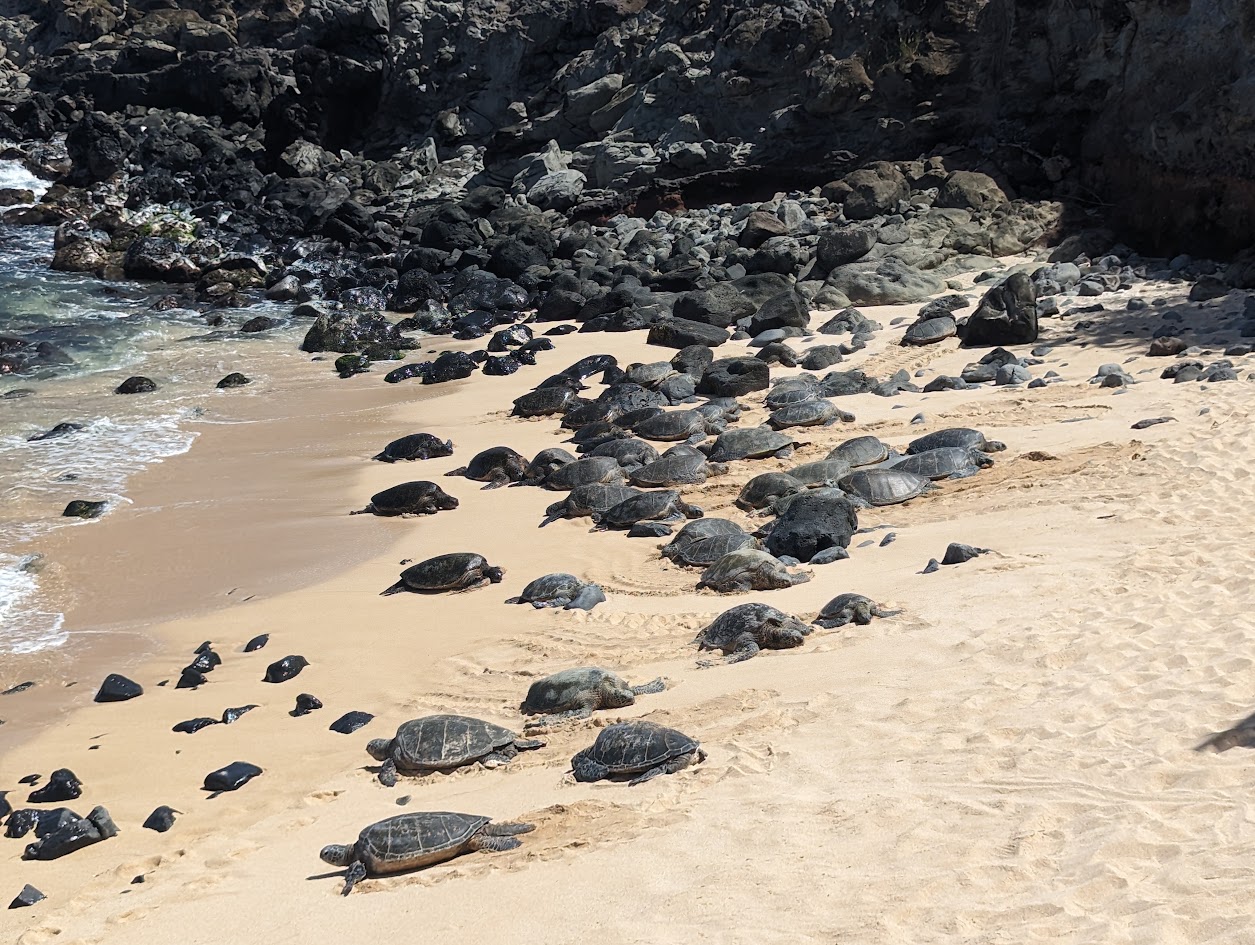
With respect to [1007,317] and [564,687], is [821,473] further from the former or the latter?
[1007,317]

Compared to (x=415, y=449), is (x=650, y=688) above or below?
above

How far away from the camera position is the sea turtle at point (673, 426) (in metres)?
11.6

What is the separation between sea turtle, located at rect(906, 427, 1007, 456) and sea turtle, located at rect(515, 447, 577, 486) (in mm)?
3041

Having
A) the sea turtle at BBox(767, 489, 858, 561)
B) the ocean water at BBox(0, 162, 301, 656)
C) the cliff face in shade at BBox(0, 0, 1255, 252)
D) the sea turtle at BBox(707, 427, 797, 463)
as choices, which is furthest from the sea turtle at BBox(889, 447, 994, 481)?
the cliff face in shade at BBox(0, 0, 1255, 252)

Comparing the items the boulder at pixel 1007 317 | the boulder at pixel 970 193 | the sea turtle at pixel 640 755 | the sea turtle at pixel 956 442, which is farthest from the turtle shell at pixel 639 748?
the boulder at pixel 970 193

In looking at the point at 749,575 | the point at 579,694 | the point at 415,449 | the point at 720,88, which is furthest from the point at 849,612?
the point at 720,88

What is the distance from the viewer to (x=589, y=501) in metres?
9.72

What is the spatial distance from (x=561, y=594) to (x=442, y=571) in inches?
38.9

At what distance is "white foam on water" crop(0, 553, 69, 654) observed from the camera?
306 inches

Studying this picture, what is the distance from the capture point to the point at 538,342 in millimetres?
17078

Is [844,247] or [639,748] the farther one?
[844,247]

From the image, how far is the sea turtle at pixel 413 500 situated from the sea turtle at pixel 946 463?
3832mm

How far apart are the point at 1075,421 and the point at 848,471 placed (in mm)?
2300

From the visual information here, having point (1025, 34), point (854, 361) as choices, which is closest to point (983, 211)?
point (1025, 34)
